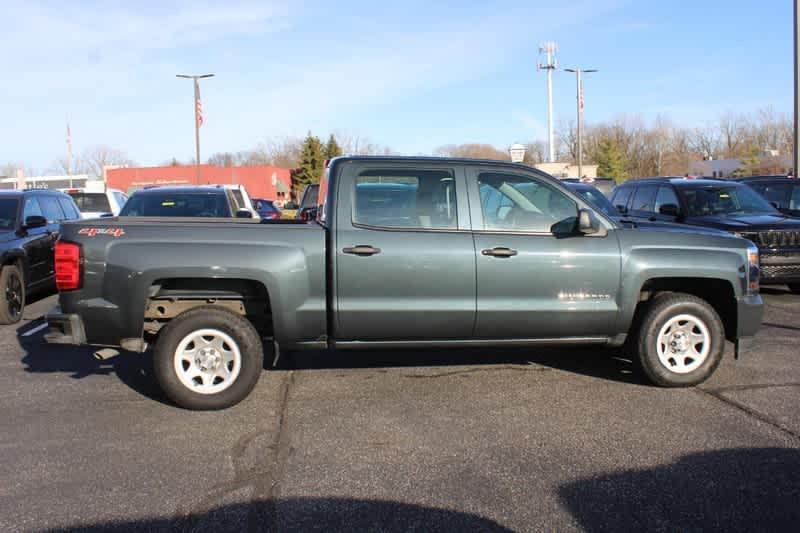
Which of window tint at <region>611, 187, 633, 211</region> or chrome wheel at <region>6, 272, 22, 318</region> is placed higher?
window tint at <region>611, 187, 633, 211</region>

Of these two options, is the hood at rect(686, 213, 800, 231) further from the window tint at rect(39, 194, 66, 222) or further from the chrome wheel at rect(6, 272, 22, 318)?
the window tint at rect(39, 194, 66, 222)

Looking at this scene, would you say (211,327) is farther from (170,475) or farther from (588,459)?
(588,459)

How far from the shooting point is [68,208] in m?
11.2

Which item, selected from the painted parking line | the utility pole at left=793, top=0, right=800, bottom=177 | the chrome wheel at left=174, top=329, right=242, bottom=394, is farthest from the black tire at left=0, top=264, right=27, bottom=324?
the utility pole at left=793, top=0, right=800, bottom=177

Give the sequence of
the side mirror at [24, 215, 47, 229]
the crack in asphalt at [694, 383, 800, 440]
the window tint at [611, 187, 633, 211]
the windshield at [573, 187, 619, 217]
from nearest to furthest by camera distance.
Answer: the crack in asphalt at [694, 383, 800, 440] < the side mirror at [24, 215, 47, 229] < the windshield at [573, 187, 619, 217] < the window tint at [611, 187, 633, 211]

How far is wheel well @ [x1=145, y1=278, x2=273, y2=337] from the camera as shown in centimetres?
518

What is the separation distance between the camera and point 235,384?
201 inches

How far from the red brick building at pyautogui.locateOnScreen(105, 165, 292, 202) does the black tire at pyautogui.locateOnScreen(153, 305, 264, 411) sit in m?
53.9

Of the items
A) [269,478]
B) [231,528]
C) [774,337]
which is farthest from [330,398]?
[774,337]

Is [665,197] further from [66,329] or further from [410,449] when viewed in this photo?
[66,329]

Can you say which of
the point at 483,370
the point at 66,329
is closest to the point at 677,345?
the point at 483,370

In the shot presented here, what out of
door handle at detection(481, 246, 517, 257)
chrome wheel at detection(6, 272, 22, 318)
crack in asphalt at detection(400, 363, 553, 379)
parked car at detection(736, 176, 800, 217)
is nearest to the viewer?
door handle at detection(481, 246, 517, 257)

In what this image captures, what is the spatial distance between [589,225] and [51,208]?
336 inches

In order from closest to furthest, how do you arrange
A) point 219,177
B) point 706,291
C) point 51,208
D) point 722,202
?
point 706,291 < point 51,208 < point 722,202 < point 219,177
